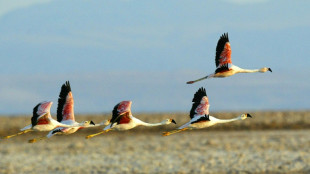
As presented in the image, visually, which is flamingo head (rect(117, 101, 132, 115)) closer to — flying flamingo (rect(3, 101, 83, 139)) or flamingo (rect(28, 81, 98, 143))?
flamingo (rect(28, 81, 98, 143))

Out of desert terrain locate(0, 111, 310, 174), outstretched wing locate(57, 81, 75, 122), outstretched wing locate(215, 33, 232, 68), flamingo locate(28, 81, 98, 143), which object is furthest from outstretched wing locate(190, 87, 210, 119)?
desert terrain locate(0, 111, 310, 174)

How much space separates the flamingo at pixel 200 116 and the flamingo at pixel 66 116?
85cm

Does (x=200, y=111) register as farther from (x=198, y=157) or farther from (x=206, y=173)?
(x=198, y=157)

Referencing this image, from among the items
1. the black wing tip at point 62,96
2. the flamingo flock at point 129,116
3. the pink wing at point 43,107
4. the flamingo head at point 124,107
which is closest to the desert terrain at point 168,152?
the black wing tip at point 62,96

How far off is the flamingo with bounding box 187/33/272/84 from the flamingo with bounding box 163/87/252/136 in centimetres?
35

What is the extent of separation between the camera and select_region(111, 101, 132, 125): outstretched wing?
7.76 metres

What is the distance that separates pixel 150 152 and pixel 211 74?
68439 mm

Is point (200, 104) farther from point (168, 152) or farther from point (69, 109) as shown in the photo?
point (168, 152)

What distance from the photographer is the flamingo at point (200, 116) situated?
772 cm

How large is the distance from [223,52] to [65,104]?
193 cm

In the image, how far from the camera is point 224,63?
7.83 metres

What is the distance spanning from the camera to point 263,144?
76750mm

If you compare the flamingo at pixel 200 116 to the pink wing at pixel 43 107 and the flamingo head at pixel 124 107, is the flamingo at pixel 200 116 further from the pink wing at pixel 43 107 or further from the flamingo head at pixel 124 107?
the pink wing at pixel 43 107

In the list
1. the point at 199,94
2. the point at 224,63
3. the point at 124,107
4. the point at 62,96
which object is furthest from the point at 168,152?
the point at 224,63
